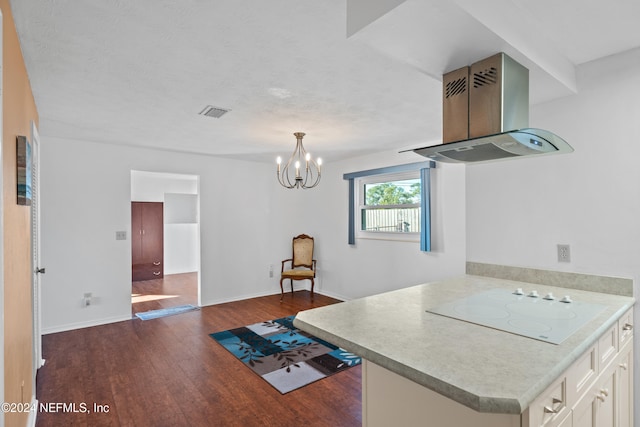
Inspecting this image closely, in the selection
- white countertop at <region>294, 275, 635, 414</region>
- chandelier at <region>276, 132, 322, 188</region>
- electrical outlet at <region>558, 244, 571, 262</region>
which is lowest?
white countertop at <region>294, 275, 635, 414</region>

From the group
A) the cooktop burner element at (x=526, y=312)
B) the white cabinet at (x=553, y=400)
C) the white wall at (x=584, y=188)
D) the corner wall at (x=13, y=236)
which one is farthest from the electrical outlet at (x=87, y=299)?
the white wall at (x=584, y=188)

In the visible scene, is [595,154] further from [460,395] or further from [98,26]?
[98,26]

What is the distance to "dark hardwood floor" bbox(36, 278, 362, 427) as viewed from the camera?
7.42 ft

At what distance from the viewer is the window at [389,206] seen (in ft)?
14.7

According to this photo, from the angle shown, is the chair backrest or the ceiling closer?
the ceiling

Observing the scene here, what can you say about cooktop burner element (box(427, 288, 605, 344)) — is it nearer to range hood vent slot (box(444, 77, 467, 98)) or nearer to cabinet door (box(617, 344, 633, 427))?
cabinet door (box(617, 344, 633, 427))

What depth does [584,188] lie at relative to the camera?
6.68 feet

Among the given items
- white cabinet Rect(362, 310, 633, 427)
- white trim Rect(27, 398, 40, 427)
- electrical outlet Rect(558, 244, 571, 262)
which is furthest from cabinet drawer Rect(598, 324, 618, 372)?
white trim Rect(27, 398, 40, 427)

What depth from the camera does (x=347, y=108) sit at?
290 cm

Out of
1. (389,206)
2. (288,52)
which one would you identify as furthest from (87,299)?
(389,206)

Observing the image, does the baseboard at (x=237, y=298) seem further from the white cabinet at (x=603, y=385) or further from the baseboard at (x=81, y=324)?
the white cabinet at (x=603, y=385)

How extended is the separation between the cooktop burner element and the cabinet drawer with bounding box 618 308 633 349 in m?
0.15

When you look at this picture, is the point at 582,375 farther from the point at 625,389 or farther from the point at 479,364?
the point at 625,389

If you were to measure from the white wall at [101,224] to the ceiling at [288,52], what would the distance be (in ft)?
3.13
